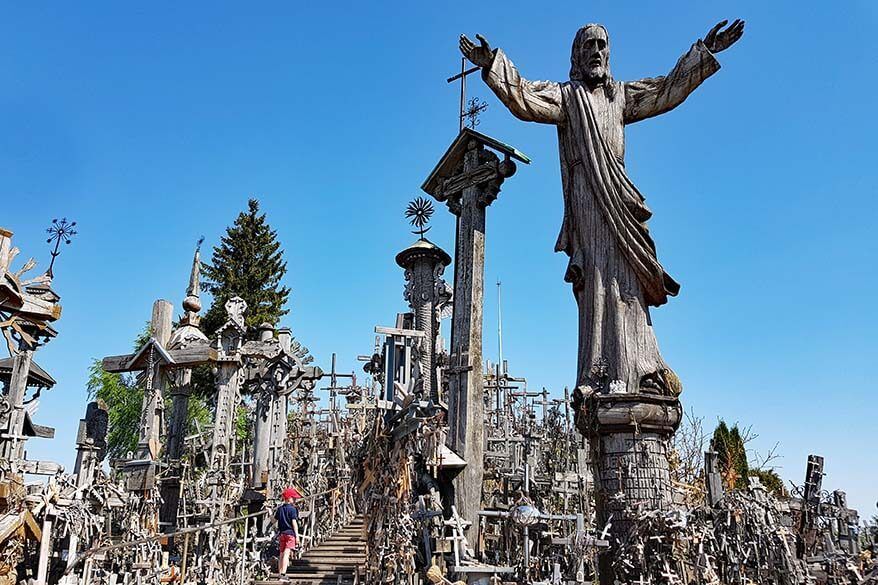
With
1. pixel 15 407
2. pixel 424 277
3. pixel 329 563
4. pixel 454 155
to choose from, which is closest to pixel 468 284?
pixel 454 155

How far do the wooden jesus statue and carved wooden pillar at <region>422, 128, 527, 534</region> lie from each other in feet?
5.84

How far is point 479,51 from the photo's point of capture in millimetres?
9172

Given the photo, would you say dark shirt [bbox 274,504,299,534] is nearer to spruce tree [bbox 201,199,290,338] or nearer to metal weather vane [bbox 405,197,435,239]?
metal weather vane [bbox 405,197,435,239]

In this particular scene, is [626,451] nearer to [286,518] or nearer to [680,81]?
[680,81]

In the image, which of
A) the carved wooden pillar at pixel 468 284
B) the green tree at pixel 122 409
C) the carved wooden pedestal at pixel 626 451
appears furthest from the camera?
the green tree at pixel 122 409

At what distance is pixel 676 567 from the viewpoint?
5.99 m

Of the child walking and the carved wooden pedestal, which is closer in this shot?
the carved wooden pedestal

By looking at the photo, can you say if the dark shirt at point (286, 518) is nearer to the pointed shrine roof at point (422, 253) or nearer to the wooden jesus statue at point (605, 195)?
the wooden jesus statue at point (605, 195)

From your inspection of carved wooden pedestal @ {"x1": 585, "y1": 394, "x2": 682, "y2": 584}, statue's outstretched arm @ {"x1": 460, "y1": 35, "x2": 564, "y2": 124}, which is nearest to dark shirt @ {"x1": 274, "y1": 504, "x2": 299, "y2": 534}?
carved wooden pedestal @ {"x1": 585, "y1": 394, "x2": 682, "y2": 584}

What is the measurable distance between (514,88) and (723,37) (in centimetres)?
286

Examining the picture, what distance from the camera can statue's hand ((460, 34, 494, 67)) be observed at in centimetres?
912

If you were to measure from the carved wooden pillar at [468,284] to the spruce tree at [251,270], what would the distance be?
23.3 metres

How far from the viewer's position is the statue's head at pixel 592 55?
9.36m

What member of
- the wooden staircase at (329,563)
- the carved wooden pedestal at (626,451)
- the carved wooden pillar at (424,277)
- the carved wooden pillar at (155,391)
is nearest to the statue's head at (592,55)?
the carved wooden pedestal at (626,451)
